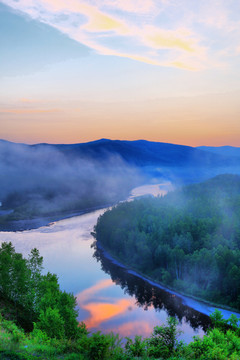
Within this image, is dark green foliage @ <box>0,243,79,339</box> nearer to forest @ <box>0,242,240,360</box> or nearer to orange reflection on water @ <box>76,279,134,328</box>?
forest @ <box>0,242,240,360</box>

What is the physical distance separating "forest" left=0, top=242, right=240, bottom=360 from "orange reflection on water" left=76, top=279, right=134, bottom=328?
13.6 meters

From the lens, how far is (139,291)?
197ft

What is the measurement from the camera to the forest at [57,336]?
66.5ft

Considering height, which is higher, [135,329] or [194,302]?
[135,329]

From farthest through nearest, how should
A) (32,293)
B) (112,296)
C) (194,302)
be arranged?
(112,296)
(194,302)
(32,293)

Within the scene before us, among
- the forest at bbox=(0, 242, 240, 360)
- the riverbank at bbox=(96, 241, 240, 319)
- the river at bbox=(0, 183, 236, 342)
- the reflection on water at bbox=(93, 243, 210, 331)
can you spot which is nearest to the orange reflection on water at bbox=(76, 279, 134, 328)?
the river at bbox=(0, 183, 236, 342)

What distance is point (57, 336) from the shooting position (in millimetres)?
28266

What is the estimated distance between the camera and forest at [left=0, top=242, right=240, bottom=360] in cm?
2027

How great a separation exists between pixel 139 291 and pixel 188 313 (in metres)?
11.5

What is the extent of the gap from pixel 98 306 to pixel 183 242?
28.7 meters

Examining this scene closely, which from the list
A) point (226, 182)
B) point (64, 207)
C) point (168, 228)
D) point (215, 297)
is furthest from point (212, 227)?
point (64, 207)

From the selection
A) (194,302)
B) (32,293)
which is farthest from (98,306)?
(32,293)

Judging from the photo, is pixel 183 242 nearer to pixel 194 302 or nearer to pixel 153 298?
pixel 194 302

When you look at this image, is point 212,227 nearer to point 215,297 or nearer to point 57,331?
point 215,297
